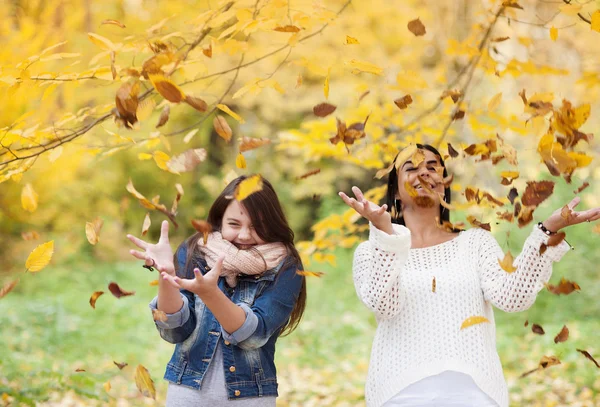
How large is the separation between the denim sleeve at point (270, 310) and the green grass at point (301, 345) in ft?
7.16

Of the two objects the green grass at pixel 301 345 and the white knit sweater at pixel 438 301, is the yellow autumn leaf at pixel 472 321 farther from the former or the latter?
the green grass at pixel 301 345

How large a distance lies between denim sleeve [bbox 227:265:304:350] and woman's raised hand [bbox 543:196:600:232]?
27.7 inches

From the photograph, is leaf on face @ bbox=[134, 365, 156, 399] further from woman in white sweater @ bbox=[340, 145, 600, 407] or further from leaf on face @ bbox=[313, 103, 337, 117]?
leaf on face @ bbox=[313, 103, 337, 117]

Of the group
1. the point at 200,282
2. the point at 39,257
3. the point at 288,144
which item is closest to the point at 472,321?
the point at 200,282

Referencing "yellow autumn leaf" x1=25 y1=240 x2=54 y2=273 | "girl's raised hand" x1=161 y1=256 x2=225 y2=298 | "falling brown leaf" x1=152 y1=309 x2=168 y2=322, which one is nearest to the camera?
"girl's raised hand" x1=161 y1=256 x2=225 y2=298

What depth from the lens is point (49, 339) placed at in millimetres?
5941

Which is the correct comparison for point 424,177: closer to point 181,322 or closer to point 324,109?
point 324,109

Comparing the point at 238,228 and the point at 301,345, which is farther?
the point at 301,345

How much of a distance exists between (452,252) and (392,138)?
1.58m

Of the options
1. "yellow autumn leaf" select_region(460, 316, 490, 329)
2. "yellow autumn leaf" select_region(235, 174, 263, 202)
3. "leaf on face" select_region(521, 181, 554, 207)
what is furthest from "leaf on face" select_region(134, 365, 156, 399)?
"leaf on face" select_region(521, 181, 554, 207)

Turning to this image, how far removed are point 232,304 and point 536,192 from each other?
2.95 feet

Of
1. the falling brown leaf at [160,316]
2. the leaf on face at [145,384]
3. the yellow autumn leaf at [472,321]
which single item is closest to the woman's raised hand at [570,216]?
the yellow autumn leaf at [472,321]

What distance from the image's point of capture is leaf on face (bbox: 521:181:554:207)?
6.49ft

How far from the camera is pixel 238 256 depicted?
1893 mm
